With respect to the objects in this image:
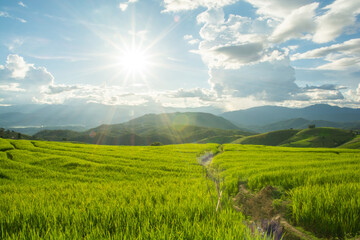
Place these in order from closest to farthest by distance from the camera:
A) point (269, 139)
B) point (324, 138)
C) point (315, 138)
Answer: point (324, 138) < point (315, 138) < point (269, 139)

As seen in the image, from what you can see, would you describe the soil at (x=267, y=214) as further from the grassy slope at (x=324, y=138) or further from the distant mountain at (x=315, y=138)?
the grassy slope at (x=324, y=138)

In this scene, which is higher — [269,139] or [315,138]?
[315,138]

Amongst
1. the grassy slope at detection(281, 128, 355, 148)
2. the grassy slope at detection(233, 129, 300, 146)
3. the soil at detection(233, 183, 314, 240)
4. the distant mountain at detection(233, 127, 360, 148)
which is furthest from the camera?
the grassy slope at detection(233, 129, 300, 146)

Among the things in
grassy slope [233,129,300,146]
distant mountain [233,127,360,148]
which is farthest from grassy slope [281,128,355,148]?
grassy slope [233,129,300,146]

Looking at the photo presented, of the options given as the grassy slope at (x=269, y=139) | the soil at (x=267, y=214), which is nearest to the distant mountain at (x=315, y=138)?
the grassy slope at (x=269, y=139)

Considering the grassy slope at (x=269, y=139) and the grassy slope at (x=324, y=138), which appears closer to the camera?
the grassy slope at (x=324, y=138)

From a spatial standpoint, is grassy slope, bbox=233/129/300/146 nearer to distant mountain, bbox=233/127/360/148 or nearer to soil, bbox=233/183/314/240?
distant mountain, bbox=233/127/360/148

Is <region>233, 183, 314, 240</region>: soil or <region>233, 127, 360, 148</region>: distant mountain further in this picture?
<region>233, 127, 360, 148</region>: distant mountain

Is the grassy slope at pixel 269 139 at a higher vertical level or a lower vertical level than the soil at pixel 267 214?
lower

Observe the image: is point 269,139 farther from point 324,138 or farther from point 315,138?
point 324,138

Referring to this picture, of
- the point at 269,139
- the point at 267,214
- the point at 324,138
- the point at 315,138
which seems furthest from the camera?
the point at 269,139

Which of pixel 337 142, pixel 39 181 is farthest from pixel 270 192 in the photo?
pixel 337 142

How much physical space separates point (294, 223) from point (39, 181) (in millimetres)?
13987

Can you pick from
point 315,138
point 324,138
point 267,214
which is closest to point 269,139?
point 315,138
